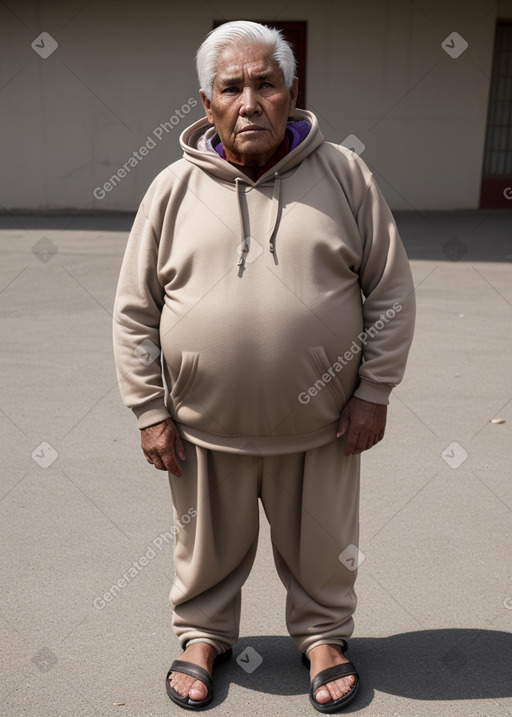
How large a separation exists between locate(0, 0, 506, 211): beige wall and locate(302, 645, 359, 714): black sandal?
A: 10335mm

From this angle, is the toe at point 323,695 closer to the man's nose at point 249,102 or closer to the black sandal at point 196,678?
the black sandal at point 196,678

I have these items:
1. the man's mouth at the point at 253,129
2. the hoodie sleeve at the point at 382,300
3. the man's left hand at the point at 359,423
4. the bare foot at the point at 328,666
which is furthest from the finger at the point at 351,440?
the man's mouth at the point at 253,129

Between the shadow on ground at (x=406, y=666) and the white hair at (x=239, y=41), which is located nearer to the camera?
the white hair at (x=239, y=41)

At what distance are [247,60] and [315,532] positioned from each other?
1.39 metres

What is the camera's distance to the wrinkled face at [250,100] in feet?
7.75

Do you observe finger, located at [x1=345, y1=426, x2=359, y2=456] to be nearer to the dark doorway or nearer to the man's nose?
the man's nose

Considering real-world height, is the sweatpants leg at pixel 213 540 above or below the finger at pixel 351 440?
below

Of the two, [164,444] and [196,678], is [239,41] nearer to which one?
[164,444]

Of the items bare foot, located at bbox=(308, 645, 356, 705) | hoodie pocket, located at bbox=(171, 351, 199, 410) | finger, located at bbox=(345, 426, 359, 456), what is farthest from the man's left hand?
bare foot, located at bbox=(308, 645, 356, 705)

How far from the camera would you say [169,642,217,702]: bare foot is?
264 cm

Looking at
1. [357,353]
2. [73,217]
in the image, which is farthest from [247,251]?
[73,217]

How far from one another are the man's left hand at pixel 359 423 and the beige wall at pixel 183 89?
33.2ft

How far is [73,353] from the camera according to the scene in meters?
6.10

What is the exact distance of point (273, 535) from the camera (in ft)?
9.03
